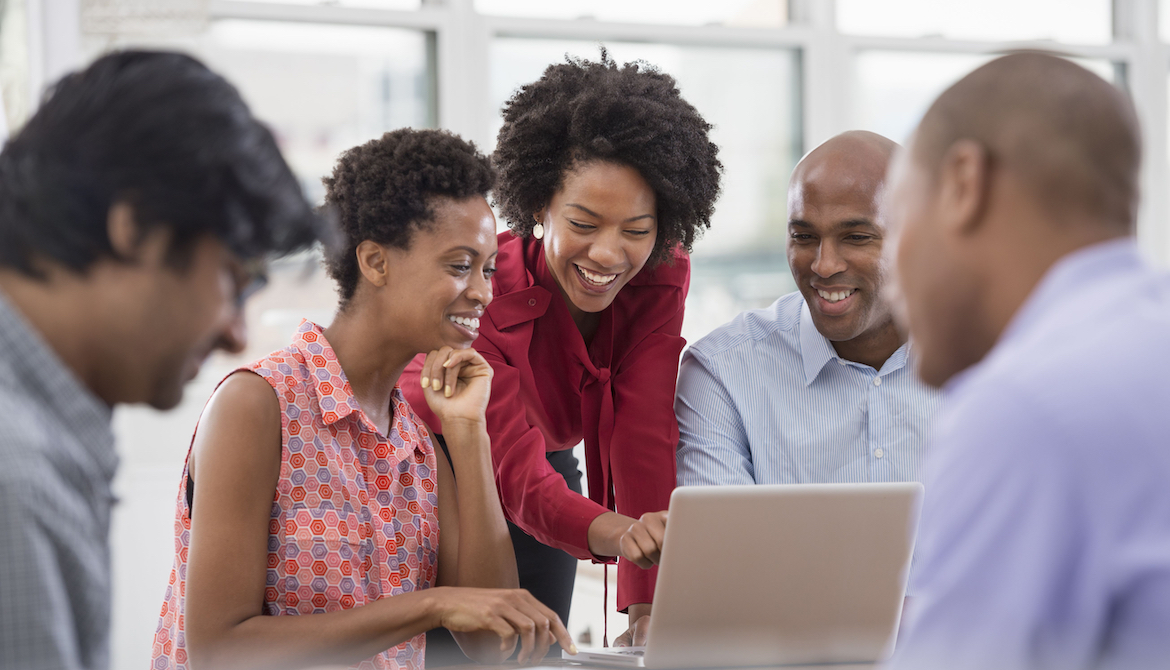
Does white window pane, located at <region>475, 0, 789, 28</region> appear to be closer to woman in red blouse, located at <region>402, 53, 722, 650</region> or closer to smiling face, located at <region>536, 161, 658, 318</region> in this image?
woman in red blouse, located at <region>402, 53, 722, 650</region>

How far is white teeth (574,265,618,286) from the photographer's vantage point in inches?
77.5

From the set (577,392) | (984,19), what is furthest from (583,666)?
A: (984,19)

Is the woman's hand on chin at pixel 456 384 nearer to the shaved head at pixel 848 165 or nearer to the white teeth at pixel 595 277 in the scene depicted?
the white teeth at pixel 595 277

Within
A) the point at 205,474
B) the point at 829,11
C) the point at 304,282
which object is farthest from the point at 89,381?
the point at 829,11

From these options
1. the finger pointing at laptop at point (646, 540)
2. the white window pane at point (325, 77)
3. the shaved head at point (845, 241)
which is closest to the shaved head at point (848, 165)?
the shaved head at point (845, 241)

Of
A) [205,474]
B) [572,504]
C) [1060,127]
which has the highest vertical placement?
[1060,127]

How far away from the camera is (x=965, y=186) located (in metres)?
0.81

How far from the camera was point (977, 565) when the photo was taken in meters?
0.66

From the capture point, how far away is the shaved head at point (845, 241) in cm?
202

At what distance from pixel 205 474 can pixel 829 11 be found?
12.2ft

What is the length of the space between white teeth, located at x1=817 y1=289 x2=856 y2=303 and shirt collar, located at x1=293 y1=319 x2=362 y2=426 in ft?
3.12

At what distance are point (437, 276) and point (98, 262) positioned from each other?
0.89 metres

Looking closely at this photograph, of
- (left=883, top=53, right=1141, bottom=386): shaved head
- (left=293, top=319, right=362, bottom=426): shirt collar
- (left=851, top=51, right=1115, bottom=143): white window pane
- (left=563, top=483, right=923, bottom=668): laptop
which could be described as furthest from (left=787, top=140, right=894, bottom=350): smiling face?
(left=851, top=51, right=1115, bottom=143): white window pane

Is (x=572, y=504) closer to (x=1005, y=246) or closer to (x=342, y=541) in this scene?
(x=342, y=541)
